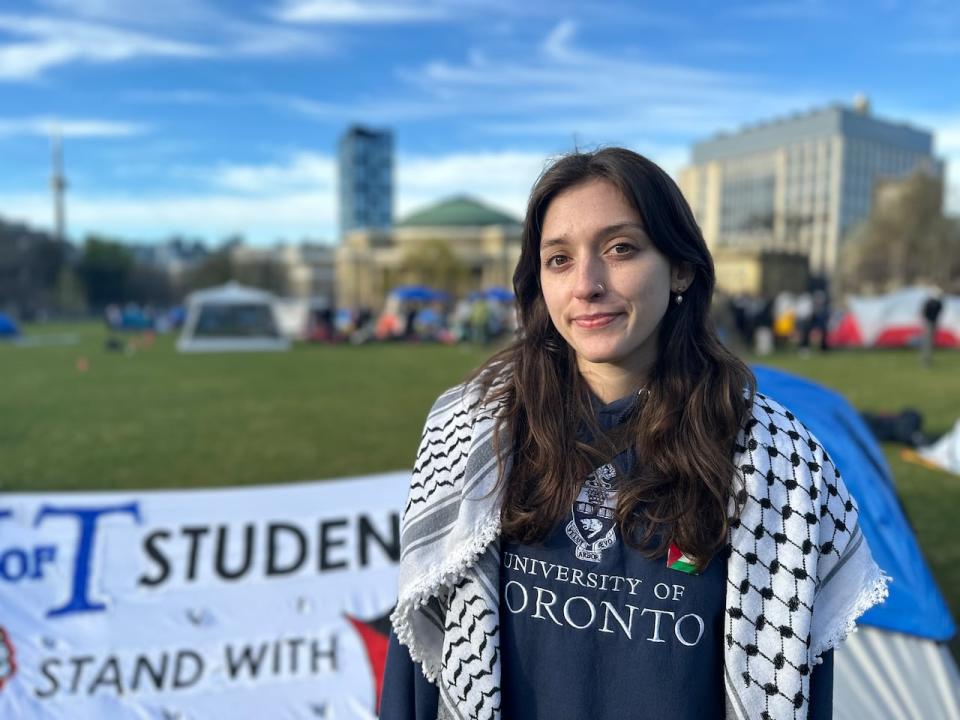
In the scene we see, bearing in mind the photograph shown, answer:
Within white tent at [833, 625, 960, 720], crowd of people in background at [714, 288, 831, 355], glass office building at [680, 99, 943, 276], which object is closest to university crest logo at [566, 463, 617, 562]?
white tent at [833, 625, 960, 720]

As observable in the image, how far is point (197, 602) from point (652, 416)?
2.58 metres

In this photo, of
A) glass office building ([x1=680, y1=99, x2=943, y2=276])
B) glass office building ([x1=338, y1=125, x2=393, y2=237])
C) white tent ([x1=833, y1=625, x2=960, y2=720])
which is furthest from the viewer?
glass office building ([x1=338, y1=125, x2=393, y2=237])

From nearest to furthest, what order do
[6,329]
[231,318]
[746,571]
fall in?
[746,571], [231,318], [6,329]

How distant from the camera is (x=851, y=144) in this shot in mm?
97250

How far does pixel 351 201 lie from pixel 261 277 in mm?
86667

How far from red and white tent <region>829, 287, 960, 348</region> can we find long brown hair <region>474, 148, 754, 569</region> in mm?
20925

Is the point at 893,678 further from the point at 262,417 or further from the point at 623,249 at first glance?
the point at 262,417

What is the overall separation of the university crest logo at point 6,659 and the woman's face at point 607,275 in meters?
2.84

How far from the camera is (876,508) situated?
3238 millimetres

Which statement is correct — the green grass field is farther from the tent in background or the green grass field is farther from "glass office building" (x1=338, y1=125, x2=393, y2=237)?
"glass office building" (x1=338, y1=125, x2=393, y2=237)

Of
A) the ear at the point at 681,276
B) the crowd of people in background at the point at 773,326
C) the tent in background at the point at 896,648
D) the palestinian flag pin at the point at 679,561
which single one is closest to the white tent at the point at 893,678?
the tent in background at the point at 896,648

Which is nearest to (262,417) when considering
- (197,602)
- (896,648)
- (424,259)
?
(197,602)

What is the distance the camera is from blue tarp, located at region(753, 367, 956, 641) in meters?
2.86

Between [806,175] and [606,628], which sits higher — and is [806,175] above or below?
above
